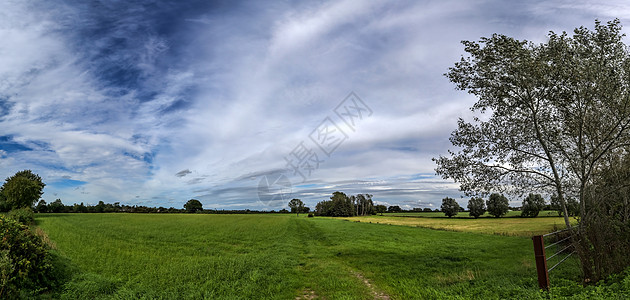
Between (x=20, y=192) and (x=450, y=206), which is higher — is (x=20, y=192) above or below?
above

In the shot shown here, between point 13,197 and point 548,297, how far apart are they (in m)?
94.1

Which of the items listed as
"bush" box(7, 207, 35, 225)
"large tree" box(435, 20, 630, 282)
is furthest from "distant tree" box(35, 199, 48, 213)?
"large tree" box(435, 20, 630, 282)

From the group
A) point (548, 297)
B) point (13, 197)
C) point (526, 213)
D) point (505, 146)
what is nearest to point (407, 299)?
point (548, 297)

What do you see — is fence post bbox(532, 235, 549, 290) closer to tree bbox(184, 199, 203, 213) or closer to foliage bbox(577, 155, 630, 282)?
foliage bbox(577, 155, 630, 282)

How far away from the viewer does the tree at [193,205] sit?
152988 millimetres

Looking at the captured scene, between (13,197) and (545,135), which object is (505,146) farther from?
(13,197)

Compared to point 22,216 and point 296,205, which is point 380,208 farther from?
point 22,216

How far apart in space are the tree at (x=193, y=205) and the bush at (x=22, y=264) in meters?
152

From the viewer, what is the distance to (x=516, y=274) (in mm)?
11766

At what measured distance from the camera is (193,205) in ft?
516

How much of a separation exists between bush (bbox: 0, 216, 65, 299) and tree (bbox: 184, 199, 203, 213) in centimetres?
15236

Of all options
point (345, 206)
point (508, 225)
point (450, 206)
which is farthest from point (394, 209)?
point (508, 225)

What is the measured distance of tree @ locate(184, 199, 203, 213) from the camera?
152988mm

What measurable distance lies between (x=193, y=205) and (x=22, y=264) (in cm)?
16115
